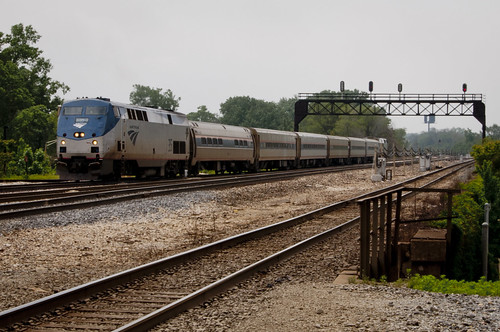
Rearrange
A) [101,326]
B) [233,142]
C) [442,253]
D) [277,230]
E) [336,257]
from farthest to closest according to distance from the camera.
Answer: [233,142], [277,230], [442,253], [336,257], [101,326]

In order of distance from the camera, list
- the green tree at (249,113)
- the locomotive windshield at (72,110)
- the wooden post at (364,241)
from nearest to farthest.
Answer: the wooden post at (364,241) < the locomotive windshield at (72,110) < the green tree at (249,113)

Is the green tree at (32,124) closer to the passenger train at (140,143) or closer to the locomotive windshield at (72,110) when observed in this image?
the passenger train at (140,143)

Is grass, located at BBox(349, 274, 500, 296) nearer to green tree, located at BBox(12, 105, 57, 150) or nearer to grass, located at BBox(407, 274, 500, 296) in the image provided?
grass, located at BBox(407, 274, 500, 296)

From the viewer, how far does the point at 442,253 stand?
41.5 feet

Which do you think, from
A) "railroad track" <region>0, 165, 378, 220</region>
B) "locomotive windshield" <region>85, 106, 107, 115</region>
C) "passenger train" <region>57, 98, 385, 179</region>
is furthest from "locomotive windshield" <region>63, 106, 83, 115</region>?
"railroad track" <region>0, 165, 378, 220</region>

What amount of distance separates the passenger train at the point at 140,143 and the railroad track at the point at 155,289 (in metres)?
13.2

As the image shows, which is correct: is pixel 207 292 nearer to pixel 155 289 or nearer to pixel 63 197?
pixel 155 289

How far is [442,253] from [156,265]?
6.46m

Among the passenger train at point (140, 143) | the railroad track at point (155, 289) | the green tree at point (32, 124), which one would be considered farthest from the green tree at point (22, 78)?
the railroad track at point (155, 289)

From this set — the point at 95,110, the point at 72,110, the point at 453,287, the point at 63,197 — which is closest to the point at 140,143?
the point at 95,110

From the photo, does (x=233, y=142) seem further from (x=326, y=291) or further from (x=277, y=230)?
(x=326, y=291)

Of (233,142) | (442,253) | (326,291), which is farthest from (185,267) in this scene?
(233,142)

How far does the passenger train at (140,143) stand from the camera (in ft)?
79.1

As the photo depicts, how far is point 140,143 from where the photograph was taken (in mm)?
26344
